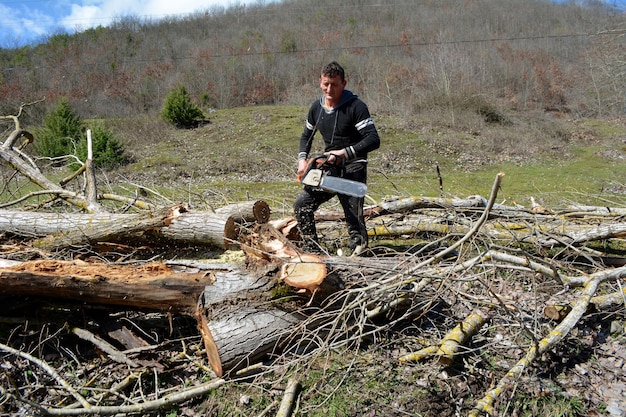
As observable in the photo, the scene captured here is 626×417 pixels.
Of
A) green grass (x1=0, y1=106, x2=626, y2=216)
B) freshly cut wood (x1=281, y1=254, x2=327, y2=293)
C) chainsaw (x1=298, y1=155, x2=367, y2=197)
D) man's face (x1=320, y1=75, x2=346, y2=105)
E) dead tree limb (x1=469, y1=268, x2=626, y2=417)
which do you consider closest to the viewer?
dead tree limb (x1=469, y1=268, x2=626, y2=417)

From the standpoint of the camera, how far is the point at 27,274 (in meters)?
3.04

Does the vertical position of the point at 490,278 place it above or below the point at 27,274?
below

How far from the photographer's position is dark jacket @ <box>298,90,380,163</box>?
12.4 ft

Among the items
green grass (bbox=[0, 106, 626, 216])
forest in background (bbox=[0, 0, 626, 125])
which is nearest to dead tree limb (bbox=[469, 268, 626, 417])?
green grass (bbox=[0, 106, 626, 216])

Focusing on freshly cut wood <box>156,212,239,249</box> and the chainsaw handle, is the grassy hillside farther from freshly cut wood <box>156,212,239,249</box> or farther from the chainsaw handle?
the chainsaw handle

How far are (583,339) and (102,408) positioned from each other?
3.09 meters

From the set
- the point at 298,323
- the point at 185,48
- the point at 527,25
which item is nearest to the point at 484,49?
the point at 527,25

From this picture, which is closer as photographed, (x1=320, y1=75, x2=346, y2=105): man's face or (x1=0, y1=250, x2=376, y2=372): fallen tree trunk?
(x1=0, y1=250, x2=376, y2=372): fallen tree trunk

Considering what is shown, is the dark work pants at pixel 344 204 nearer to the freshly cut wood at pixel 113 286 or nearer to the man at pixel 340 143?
the man at pixel 340 143

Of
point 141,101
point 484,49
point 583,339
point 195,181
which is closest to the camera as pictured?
point 583,339

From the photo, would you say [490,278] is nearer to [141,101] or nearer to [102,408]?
[102,408]

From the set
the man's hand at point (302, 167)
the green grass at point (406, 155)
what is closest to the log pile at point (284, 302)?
the man's hand at point (302, 167)

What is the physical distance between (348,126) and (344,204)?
2.20ft

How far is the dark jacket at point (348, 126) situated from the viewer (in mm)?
3766
